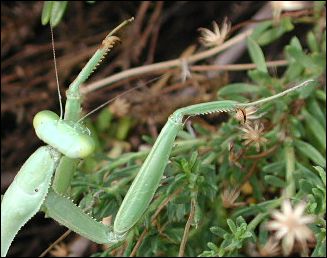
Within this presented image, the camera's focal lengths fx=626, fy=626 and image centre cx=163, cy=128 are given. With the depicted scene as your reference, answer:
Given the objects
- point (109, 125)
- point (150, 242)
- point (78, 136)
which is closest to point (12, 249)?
point (109, 125)

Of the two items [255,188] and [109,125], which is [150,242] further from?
[109,125]

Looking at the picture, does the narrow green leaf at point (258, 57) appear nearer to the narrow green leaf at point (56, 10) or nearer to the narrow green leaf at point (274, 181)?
the narrow green leaf at point (274, 181)

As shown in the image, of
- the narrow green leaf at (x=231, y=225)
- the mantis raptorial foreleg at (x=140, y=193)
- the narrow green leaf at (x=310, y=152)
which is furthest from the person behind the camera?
the narrow green leaf at (x=310, y=152)

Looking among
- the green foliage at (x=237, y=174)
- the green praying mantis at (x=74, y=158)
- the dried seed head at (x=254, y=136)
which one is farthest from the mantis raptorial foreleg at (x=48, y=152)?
the dried seed head at (x=254, y=136)

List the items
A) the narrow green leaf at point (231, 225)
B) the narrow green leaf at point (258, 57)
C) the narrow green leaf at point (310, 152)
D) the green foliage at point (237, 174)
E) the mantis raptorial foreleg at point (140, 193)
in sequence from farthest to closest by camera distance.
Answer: the narrow green leaf at point (258, 57)
the narrow green leaf at point (310, 152)
the green foliage at point (237, 174)
the narrow green leaf at point (231, 225)
the mantis raptorial foreleg at point (140, 193)

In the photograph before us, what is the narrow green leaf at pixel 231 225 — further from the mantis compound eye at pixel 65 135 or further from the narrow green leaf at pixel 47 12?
the narrow green leaf at pixel 47 12

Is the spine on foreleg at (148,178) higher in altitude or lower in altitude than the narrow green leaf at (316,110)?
lower

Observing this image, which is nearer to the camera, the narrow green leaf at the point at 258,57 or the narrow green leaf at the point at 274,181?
the narrow green leaf at the point at 274,181

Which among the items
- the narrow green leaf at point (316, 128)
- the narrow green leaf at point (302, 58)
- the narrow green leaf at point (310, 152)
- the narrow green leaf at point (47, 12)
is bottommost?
the narrow green leaf at point (310, 152)
